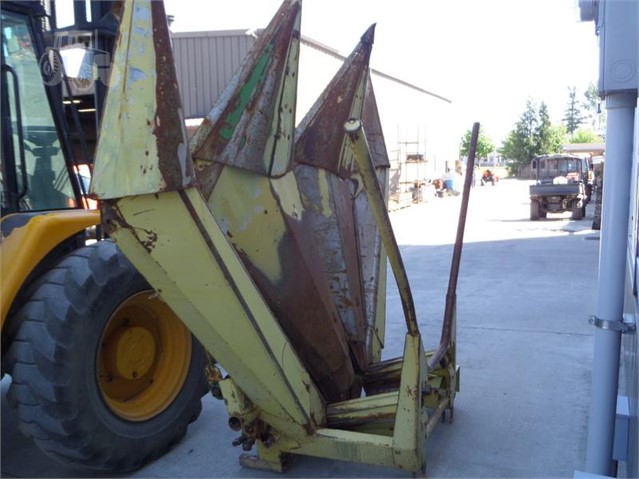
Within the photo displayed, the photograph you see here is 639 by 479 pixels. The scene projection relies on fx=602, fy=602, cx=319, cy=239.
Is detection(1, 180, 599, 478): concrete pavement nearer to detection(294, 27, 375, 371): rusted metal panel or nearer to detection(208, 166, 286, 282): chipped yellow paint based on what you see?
detection(294, 27, 375, 371): rusted metal panel

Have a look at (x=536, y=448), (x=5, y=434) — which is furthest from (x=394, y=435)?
(x=5, y=434)

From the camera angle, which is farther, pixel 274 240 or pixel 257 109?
pixel 274 240

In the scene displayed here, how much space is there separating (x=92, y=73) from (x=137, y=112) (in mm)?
2209

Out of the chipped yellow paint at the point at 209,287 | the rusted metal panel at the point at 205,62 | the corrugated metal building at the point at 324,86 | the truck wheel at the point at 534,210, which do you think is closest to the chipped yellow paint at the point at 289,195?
the chipped yellow paint at the point at 209,287

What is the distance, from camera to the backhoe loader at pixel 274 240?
2.15 meters

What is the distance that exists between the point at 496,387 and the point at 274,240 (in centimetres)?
246

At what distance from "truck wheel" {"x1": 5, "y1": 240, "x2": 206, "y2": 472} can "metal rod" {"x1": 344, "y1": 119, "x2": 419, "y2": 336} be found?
138 centimetres

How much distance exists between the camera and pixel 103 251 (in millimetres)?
3066

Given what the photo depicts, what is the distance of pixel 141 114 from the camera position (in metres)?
2.12

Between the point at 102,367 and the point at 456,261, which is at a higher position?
the point at 456,261

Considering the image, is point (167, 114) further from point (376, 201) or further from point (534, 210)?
point (534, 210)

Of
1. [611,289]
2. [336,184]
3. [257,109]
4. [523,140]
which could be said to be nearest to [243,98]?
[257,109]

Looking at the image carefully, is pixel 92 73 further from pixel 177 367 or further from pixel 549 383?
pixel 549 383

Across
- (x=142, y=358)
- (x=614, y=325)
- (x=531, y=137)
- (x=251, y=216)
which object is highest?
(x=531, y=137)
